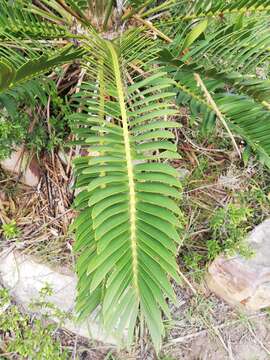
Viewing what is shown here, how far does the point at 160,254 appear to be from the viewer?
78cm

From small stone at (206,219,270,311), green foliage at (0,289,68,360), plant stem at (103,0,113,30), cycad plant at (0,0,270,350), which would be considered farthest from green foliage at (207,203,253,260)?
plant stem at (103,0,113,30)

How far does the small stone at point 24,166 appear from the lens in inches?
54.7

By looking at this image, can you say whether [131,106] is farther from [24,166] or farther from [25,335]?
[25,335]

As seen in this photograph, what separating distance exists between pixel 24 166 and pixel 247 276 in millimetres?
815

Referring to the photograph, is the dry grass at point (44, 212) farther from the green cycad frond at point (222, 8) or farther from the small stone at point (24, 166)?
the green cycad frond at point (222, 8)

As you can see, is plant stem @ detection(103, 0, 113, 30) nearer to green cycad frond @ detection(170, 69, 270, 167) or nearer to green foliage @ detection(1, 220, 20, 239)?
green cycad frond @ detection(170, 69, 270, 167)

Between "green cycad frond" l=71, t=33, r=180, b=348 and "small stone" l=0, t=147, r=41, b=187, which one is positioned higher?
"small stone" l=0, t=147, r=41, b=187

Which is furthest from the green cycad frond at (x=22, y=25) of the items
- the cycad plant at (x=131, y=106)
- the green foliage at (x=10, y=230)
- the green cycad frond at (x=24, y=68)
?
the green foliage at (x=10, y=230)

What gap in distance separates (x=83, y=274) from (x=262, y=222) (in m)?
0.79

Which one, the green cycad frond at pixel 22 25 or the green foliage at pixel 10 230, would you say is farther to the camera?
the green foliage at pixel 10 230

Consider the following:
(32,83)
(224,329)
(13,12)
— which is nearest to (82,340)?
(224,329)

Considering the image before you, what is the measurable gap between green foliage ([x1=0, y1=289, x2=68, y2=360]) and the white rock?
31 millimetres

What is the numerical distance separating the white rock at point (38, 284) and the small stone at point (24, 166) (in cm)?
25

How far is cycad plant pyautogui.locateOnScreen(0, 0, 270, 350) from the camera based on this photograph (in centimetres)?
79
